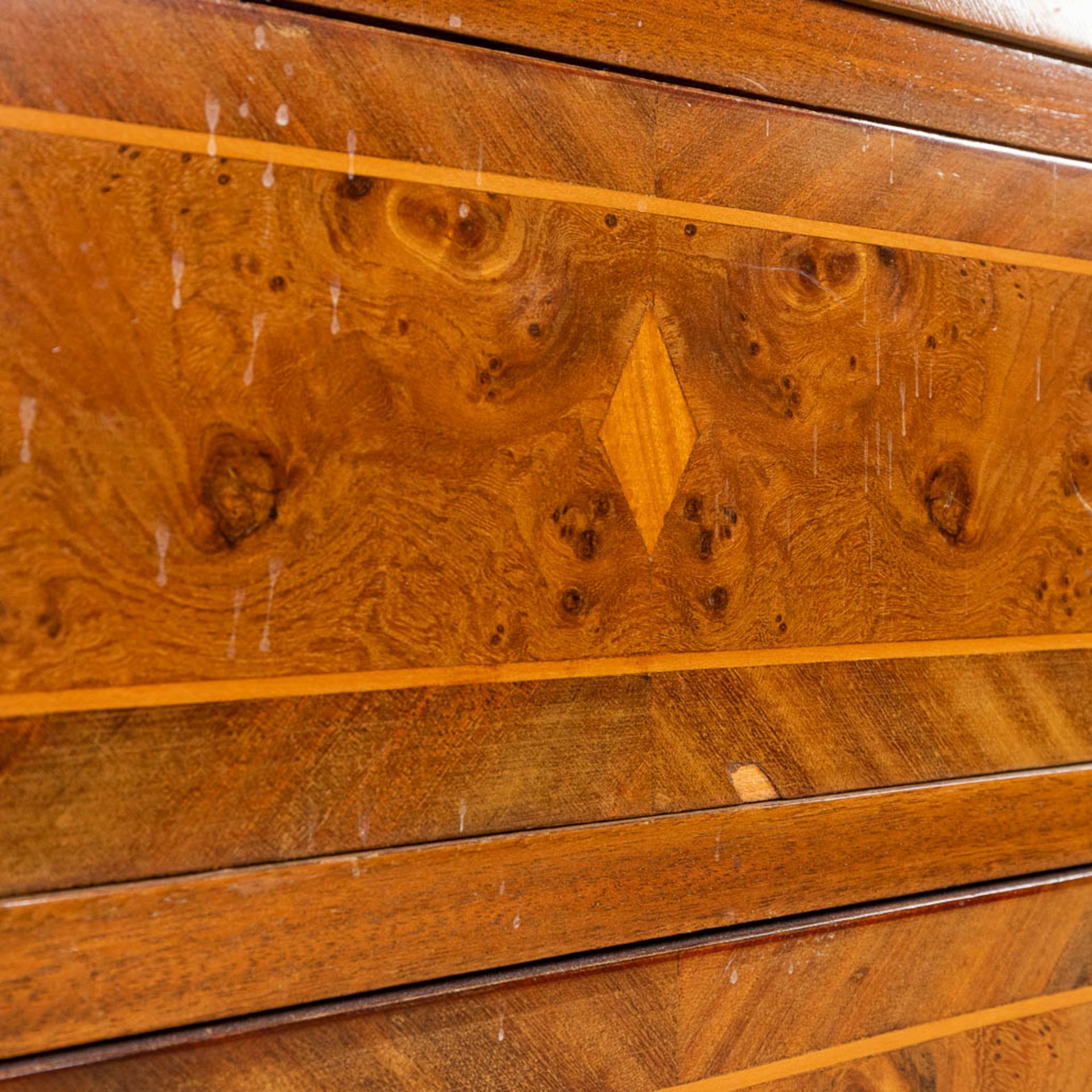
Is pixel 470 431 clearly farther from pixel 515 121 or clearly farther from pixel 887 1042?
pixel 887 1042

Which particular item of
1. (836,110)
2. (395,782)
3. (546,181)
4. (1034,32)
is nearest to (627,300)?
(546,181)

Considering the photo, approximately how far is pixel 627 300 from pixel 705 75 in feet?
0.57

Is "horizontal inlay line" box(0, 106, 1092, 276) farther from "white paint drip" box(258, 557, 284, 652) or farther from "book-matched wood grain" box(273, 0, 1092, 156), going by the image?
"white paint drip" box(258, 557, 284, 652)

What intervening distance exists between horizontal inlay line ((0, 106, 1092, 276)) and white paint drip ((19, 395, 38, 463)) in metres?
0.14

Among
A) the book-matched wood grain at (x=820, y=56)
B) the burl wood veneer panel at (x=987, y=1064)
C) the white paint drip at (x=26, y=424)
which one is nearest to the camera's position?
the white paint drip at (x=26, y=424)

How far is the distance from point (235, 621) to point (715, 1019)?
0.43 m

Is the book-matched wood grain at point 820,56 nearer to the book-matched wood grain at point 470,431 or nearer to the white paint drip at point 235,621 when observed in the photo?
the book-matched wood grain at point 470,431

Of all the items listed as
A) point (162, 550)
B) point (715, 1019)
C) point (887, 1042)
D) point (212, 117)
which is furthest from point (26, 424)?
point (887, 1042)

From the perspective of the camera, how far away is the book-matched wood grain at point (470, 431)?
55cm

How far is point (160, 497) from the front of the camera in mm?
Result: 567

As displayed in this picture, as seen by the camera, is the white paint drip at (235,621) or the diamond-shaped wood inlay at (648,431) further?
the diamond-shaped wood inlay at (648,431)

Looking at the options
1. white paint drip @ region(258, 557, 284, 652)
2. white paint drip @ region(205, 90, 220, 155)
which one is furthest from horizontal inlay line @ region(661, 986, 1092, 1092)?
white paint drip @ region(205, 90, 220, 155)

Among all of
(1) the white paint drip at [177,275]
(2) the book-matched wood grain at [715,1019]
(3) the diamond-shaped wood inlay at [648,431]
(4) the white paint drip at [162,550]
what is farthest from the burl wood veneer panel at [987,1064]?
(1) the white paint drip at [177,275]

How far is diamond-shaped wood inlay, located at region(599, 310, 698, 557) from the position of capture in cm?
69
